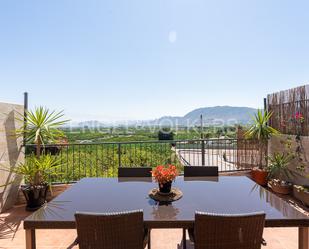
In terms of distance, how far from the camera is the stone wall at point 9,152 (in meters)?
3.64

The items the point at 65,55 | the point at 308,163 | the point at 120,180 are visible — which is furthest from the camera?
the point at 65,55

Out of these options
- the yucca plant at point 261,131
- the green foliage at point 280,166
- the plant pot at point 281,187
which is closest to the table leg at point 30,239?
the plant pot at point 281,187

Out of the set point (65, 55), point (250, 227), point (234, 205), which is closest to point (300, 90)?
point (234, 205)

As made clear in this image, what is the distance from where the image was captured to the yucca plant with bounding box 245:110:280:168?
4961 millimetres

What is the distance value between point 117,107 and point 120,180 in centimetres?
1974

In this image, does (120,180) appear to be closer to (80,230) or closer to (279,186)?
(80,230)

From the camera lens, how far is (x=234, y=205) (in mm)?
1672

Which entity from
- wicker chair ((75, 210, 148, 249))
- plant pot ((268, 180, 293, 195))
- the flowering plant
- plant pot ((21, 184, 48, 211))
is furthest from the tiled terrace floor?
plant pot ((268, 180, 293, 195))

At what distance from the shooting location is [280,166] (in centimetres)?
458

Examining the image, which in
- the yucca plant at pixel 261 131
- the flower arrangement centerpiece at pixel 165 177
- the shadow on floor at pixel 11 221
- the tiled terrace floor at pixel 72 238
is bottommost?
the shadow on floor at pixel 11 221

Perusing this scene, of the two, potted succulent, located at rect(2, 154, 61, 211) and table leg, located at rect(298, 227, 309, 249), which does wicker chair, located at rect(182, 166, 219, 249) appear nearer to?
table leg, located at rect(298, 227, 309, 249)

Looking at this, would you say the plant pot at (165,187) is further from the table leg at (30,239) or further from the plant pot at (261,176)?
the plant pot at (261,176)

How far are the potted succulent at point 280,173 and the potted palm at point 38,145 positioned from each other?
170 inches

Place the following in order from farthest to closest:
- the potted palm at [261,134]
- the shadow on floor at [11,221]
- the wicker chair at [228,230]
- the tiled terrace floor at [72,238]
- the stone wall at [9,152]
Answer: the potted palm at [261,134]
the stone wall at [9,152]
the shadow on floor at [11,221]
the tiled terrace floor at [72,238]
the wicker chair at [228,230]
